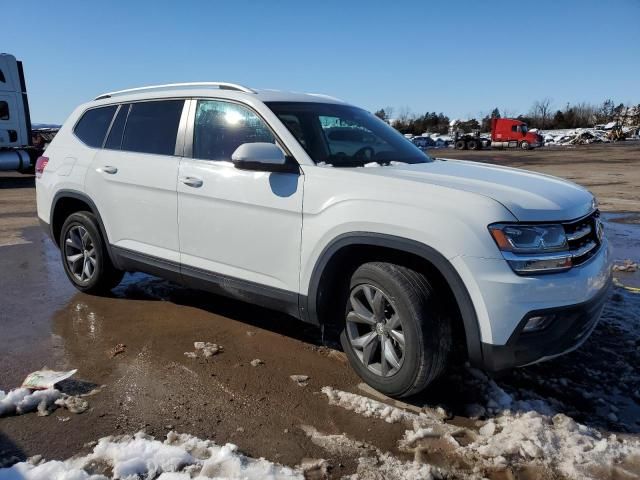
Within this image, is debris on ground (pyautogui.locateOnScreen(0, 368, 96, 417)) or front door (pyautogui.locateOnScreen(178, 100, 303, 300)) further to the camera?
front door (pyautogui.locateOnScreen(178, 100, 303, 300))

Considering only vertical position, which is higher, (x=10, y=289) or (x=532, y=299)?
(x=532, y=299)

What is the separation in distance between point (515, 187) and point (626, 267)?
13.2 feet

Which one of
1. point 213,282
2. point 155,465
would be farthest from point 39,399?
point 213,282

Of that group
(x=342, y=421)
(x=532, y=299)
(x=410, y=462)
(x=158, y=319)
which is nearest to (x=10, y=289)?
(x=158, y=319)

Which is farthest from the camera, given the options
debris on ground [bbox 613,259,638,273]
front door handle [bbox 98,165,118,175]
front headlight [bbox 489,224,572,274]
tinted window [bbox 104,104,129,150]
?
debris on ground [bbox 613,259,638,273]

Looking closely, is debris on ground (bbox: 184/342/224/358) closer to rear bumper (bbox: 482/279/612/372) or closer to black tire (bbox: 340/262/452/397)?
black tire (bbox: 340/262/452/397)

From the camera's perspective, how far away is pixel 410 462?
8.91 feet

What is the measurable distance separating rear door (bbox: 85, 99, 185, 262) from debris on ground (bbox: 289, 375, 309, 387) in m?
1.37

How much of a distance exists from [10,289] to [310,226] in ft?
12.5

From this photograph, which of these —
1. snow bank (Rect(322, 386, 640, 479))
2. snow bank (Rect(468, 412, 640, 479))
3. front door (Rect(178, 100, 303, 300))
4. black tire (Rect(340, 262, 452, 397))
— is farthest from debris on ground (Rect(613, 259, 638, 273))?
front door (Rect(178, 100, 303, 300))

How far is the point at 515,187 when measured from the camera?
320 cm

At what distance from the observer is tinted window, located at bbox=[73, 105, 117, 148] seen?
5078 mm

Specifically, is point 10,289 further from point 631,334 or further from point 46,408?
point 631,334

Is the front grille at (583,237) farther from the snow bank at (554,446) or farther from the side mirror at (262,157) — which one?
the side mirror at (262,157)
